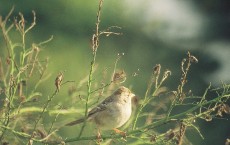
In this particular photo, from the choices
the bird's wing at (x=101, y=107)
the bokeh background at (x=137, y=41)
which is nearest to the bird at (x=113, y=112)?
the bird's wing at (x=101, y=107)

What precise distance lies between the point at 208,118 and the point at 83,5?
5433 millimetres

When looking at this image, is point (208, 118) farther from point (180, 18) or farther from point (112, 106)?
point (180, 18)

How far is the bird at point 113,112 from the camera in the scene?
3.95 meters

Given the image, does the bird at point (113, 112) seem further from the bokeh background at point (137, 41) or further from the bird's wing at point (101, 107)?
the bokeh background at point (137, 41)

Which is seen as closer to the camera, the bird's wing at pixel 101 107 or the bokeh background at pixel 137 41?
the bird's wing at pixel 101 107

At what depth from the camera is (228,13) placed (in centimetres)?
1156

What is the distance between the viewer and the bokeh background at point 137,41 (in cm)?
788

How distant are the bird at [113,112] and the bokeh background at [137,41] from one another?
2.90 metres

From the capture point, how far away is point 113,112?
4.03 meters

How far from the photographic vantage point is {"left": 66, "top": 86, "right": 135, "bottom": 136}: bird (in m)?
3.95

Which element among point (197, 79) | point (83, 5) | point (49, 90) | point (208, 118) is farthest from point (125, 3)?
point (208, 118)

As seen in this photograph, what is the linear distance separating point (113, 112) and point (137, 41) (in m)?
5.12

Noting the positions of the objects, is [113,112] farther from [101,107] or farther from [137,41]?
[137,41]

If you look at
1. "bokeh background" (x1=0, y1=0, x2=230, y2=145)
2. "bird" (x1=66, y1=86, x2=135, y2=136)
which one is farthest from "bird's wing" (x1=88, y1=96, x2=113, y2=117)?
"bokeh background" (x1=0, y1=0, x2=230, y2=145)
